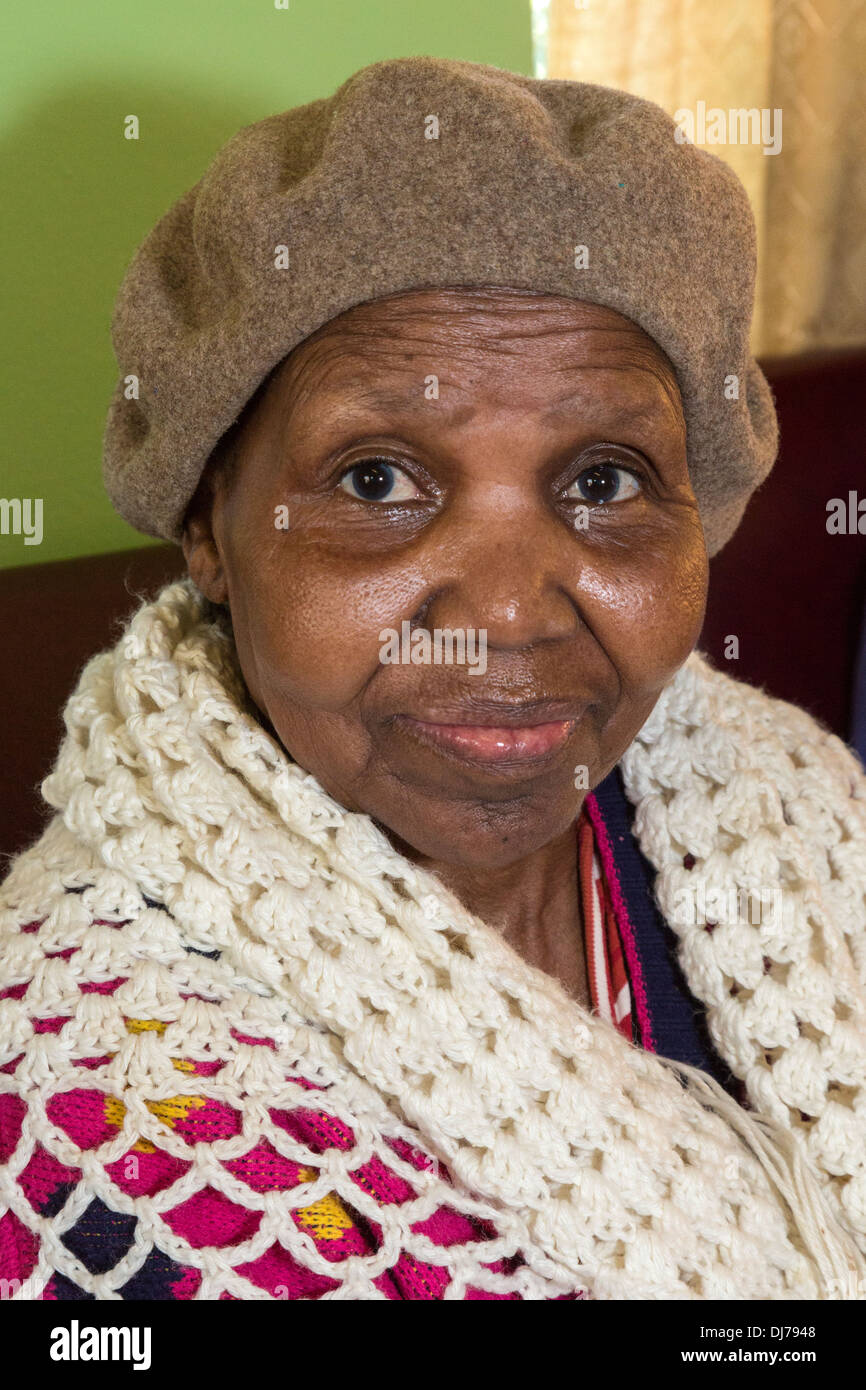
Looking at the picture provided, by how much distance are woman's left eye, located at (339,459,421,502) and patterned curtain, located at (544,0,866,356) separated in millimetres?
1266

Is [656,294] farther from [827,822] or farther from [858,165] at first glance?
[858,165]

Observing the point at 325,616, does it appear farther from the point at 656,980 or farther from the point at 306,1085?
the point at 656,980

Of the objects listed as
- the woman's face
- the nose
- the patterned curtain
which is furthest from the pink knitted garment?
the patterned curtain

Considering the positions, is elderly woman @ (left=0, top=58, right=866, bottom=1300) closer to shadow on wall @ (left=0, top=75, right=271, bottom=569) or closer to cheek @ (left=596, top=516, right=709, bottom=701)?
cheek @ (left=596, top=516, right=709, bottom=701)

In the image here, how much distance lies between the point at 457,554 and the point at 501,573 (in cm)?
3

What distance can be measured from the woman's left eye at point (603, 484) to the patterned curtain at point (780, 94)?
1.19m

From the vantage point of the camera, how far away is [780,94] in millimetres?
2031

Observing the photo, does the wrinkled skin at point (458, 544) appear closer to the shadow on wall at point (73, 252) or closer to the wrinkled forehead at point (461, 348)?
the wrinkled forehead at point (461, 348)

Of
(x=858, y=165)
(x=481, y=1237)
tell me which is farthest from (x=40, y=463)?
(x=858, y=165)

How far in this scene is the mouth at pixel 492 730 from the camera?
3.00ft

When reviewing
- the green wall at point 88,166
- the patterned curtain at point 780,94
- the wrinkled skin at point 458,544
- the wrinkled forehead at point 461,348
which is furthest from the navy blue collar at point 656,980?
the patterned curtain at point 780,94

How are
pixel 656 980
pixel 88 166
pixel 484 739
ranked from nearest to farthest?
pixel 484 739 → pixel 656 980 → pixel 88 166

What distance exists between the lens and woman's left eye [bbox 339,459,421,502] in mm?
924

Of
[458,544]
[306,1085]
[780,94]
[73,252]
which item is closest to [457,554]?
[458,544]
